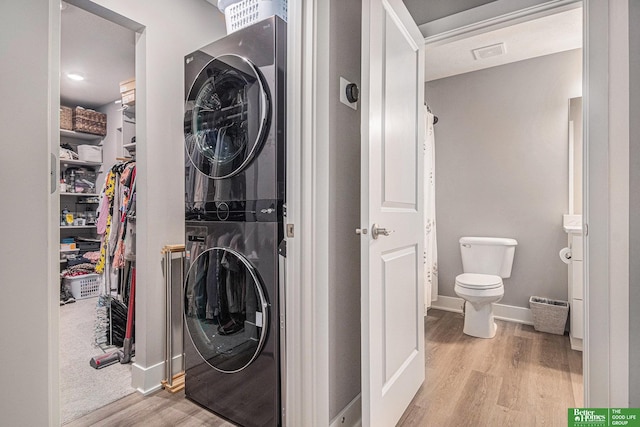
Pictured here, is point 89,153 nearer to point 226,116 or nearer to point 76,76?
point 76,76

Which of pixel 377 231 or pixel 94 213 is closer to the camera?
pixel 377 231

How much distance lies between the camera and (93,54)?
303cm

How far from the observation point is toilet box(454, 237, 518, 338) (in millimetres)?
2553

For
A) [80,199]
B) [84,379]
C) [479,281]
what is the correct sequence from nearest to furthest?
[84,379] → [479,281] → [80,199]

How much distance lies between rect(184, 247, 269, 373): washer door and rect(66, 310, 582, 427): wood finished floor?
13.9 inches

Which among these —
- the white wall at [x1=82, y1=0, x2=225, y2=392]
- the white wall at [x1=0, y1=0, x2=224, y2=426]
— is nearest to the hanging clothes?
the white wall at [x1=82, y1=0, x2=225, y2=392]

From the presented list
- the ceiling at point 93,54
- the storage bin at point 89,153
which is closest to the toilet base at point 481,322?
the ceiling at point 93,54

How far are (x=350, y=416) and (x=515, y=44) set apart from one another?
3.00m

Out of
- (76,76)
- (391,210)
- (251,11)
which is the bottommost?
(391,210)

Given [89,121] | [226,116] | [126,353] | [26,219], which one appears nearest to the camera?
[26,219]

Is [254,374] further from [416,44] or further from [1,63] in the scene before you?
[416,44]

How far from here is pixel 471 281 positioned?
2.64m

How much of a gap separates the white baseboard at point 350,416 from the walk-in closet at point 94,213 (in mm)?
1287
